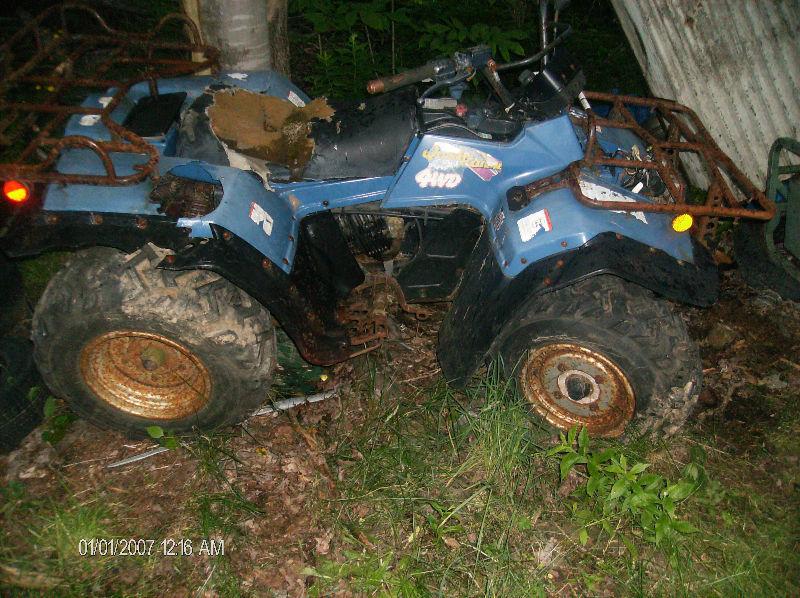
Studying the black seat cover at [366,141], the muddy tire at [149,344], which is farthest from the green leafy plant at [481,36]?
the muddy tire at [149,344]

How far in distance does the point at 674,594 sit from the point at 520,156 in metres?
2.09

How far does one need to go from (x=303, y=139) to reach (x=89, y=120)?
3.49 ft

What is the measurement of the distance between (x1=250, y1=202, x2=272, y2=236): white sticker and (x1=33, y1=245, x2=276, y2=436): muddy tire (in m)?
0.31

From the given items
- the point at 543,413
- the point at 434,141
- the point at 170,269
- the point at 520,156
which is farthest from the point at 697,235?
the point at 170,269

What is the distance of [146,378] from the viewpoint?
2.74 metres

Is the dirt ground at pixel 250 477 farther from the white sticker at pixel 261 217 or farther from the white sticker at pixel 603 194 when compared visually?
the white sticker at pixel 603 194

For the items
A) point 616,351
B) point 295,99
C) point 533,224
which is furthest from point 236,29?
point 616,351

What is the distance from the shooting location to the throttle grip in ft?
7.15

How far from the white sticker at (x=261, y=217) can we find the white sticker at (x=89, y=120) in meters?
0.93

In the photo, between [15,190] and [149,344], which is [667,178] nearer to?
[149,344]

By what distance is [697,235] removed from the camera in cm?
253

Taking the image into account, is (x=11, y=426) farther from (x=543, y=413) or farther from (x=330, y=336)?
(x=543, y=413)

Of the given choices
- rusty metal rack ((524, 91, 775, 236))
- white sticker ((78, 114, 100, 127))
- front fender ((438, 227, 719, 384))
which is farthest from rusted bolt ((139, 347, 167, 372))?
rusty metal rack ((524, 91, 775, 236))

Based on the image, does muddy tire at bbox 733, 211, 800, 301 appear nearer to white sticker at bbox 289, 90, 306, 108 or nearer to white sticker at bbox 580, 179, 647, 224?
white sticker at bbox 580, 179, 647, 224
